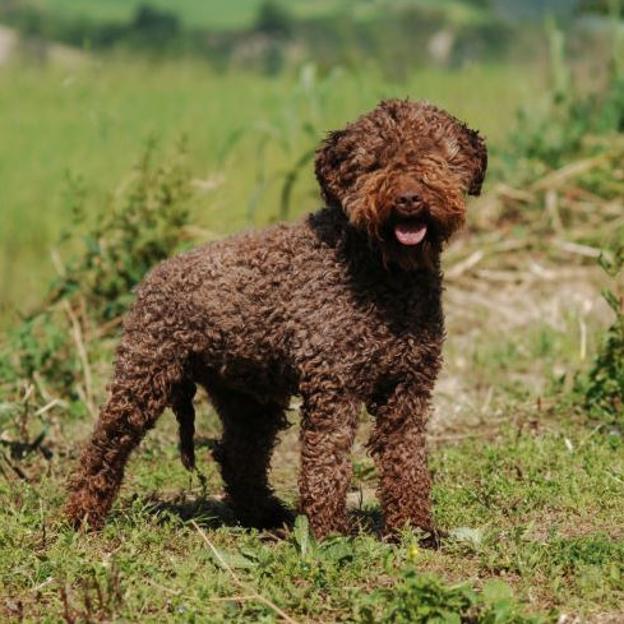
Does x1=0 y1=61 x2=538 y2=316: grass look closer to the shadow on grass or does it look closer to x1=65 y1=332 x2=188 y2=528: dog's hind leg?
the shadow on grass

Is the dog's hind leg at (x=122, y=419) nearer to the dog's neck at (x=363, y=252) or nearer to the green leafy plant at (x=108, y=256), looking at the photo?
the dog's neck at (x=363, y=252)

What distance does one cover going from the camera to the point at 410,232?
17.0ft

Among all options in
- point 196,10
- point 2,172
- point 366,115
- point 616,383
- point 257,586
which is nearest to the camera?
point 257,586

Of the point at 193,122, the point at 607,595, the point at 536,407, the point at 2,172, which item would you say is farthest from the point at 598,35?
Answer: the point at 607,595

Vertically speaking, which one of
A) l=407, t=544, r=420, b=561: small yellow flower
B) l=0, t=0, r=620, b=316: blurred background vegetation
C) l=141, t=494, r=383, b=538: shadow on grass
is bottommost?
l=141, t=494, r=383, b=538: shadow on grass

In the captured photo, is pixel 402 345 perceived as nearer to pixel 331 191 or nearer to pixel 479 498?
pixel 331 191

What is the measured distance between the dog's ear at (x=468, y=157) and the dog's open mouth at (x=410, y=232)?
1.00 ft

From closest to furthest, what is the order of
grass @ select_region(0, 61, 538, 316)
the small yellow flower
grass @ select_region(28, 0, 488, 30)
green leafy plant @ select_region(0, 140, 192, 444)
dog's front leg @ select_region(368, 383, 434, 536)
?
the small yellow flower, dog's front leg @ select_region(368, 383, 434, 536), green leafy plant @ select_region(0, 140, 192, 444), grass @ select_region(0, 61, 538, 316), grass @ select_region(28, 0, 488, 30)

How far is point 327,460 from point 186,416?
1.03 m

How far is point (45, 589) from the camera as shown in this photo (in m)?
A: 5.09

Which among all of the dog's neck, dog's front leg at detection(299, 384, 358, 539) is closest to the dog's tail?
dog's front leg at detection(299, 384, 358, 539)

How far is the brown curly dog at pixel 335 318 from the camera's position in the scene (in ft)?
17.3

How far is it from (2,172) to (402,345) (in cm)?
814

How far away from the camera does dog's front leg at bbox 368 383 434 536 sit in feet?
18.1
